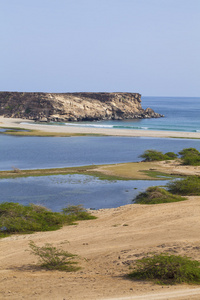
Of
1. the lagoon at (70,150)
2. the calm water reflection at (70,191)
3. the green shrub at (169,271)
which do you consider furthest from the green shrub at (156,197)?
the lagoon at (70,150)

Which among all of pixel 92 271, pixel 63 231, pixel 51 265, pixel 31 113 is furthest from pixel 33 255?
pixel 31 113

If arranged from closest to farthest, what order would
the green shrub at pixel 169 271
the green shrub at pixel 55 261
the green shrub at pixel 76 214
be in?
1. the green shrub at pixel 169 271
2. the green shrub at pixel 55 261
3. the green shrub at pixel 76 214

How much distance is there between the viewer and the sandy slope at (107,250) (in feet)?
34.5

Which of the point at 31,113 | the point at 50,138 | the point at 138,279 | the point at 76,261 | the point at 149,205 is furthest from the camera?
the point at 31,113

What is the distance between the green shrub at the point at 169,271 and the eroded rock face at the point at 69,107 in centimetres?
9790

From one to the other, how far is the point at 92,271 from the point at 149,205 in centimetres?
1151

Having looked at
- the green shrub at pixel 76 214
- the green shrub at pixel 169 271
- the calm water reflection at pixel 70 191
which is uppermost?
the green shrub at pixel 169 271

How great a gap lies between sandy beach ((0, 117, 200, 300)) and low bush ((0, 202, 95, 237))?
0.78 metres

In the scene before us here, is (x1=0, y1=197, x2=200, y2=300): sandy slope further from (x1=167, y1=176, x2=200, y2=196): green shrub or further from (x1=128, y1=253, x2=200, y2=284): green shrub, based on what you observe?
(x1=167, y1=176, x2=200, y2=196): green shrub

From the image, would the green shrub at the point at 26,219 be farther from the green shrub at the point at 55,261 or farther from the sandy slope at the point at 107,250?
the green shrub at the point at 55,261

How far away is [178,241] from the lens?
1508 cm

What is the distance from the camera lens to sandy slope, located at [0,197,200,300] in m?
10.5

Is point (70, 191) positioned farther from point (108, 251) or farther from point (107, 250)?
point (108, 251)

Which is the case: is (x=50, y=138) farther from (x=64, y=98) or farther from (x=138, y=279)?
(x=138, y=279)
